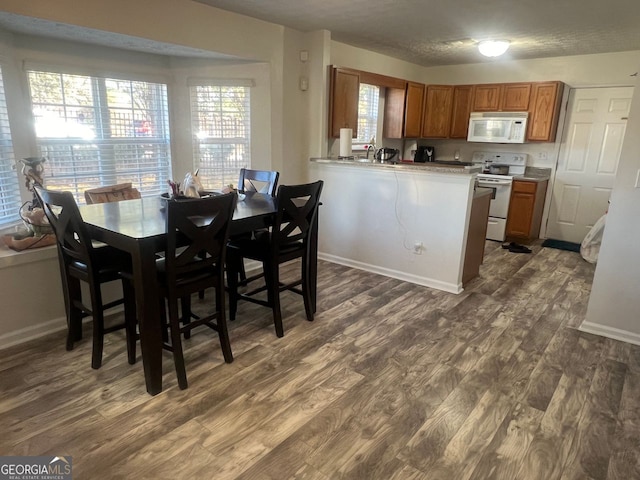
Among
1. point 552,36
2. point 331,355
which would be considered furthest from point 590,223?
point 331,355

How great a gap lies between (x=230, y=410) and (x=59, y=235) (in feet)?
4.37

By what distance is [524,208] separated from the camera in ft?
17.5

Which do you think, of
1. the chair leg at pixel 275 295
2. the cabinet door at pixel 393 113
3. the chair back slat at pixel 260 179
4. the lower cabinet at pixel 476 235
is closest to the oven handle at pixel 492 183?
the cabinet door at pixel 393 113

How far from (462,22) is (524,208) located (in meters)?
2.60

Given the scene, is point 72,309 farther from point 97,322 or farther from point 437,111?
point 437,111

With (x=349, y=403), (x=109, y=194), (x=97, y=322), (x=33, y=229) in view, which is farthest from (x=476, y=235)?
(x=33, y=229)

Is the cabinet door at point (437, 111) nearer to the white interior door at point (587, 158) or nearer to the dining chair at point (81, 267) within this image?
the white interior door at point (587, 158)

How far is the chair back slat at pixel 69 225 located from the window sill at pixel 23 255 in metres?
0.47

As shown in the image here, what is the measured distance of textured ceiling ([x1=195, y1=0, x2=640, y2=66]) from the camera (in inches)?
128

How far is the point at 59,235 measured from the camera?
2301mm

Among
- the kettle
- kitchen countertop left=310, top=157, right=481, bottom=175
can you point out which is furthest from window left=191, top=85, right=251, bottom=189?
the kettle

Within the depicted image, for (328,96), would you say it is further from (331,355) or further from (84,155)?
(331,355)

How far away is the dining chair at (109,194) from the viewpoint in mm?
3424

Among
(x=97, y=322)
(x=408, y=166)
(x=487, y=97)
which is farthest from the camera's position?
(x=487, y=97)
